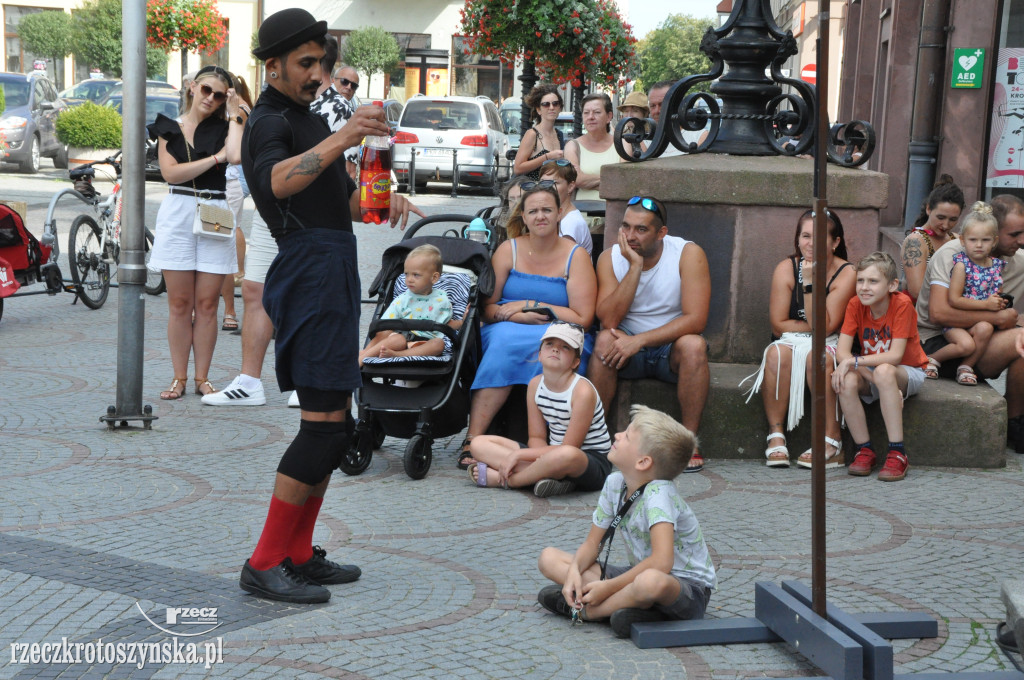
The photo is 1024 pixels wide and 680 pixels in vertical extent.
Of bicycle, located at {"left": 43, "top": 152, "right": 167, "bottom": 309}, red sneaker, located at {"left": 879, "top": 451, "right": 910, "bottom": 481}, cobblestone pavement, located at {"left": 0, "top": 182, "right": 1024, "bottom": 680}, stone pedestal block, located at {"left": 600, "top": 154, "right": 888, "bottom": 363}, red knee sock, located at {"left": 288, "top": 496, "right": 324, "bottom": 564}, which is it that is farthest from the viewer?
bicycle, located at {"left": 43, "top": 152, "right": 167, "bottom": 309}

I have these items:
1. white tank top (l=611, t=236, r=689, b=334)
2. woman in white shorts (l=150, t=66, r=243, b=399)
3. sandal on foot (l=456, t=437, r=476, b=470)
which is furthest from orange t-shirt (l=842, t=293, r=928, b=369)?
woman in white shorts (l=150, t=66, r=243, b=399)

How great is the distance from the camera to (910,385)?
6.52 meters

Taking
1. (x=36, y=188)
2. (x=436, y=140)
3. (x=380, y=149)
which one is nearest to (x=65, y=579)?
(x=380, y=149)

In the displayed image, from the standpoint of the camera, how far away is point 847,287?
6.63 m

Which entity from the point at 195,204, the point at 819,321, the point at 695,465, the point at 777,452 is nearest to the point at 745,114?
the point at 777,452

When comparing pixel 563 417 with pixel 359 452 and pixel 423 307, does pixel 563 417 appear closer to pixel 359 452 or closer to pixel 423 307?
pixel 359 452

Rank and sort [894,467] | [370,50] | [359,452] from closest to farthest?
[359,452], [894,467], [370,50]

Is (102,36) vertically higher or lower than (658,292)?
higher

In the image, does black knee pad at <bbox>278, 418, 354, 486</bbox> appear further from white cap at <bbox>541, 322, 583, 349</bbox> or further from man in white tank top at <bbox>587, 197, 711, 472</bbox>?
man in white tank top at <bbox>587, 197, 711, 472</bbox>

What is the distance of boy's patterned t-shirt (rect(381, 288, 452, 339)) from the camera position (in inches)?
263

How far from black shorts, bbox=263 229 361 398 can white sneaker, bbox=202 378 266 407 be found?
131 inches

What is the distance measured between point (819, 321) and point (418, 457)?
284 centimetres

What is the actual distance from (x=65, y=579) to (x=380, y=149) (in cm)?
207

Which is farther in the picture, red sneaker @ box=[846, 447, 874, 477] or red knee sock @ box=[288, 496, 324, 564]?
red sneaker @ box=[846, 447, 874, 477]
